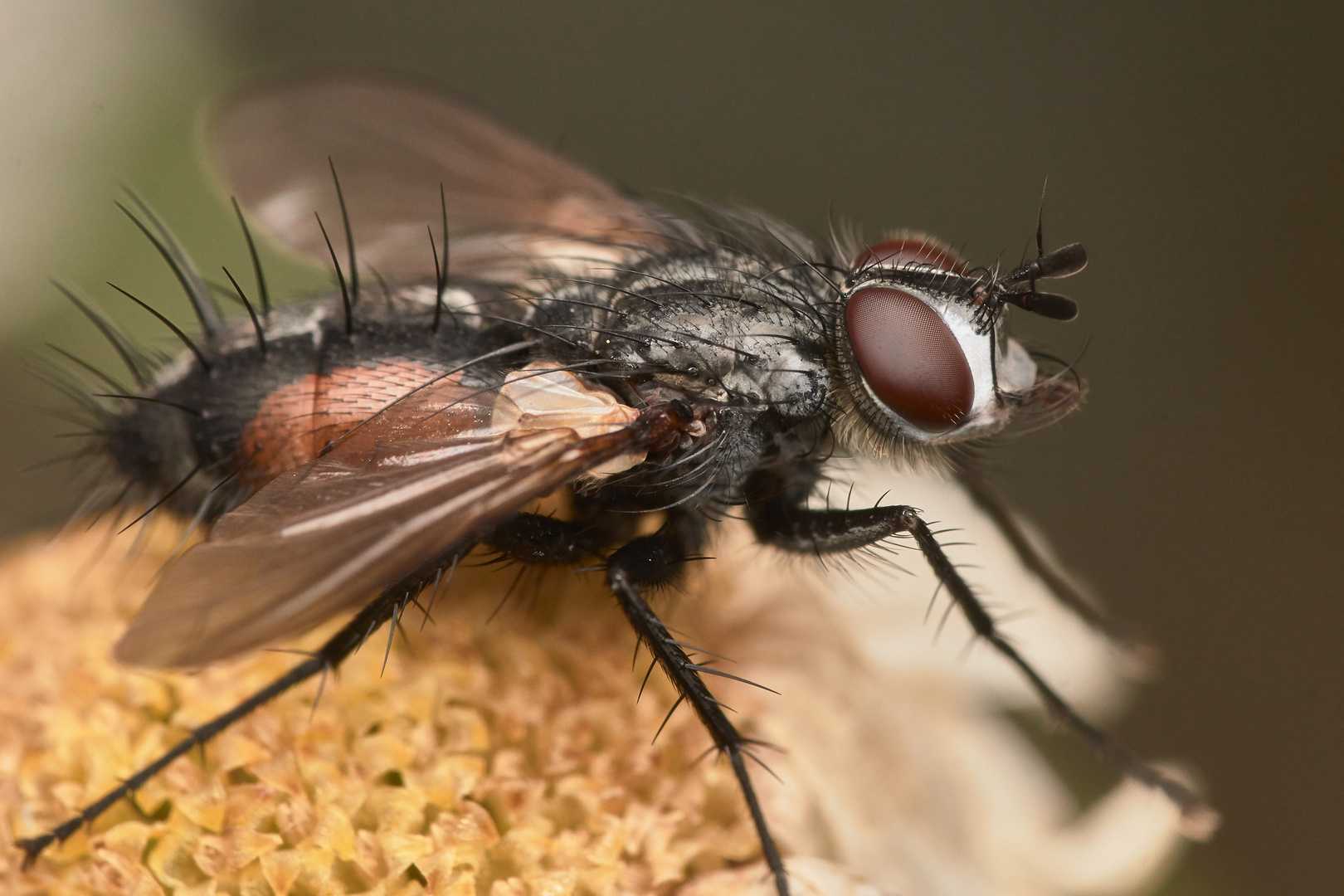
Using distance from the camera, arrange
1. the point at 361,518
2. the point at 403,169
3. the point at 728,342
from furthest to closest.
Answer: the point at 403,169
the point at 728,342
the point at 361,518

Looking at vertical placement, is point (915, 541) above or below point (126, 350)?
above

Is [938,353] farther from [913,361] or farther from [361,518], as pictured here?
[361,518]

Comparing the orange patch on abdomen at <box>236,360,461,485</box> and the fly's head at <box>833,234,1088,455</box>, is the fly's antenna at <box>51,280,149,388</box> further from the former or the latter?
the fly's head at <box>833,234,1088,455</box>

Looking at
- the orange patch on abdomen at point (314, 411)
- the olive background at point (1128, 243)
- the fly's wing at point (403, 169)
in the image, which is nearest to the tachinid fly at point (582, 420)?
the orange patch on abdomen at point (314, 411)

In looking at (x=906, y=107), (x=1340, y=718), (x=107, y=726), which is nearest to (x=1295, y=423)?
(x=1340, y=718)

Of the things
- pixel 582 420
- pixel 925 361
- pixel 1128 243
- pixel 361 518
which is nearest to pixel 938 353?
pixel 925 361

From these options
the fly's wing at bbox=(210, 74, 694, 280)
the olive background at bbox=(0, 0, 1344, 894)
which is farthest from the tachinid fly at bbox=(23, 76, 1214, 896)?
the olive background at bbox=(0, 0, 1344, 894)
